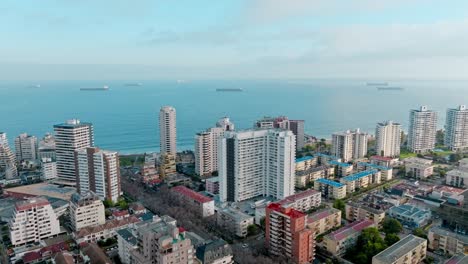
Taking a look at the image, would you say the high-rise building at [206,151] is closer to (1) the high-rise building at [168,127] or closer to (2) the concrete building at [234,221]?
(1) the high-rise building at [168,127]

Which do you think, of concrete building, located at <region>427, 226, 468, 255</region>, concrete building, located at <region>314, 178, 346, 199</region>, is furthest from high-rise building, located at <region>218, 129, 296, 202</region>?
concrete building, located at <region>427, 226, 468, 255</region>

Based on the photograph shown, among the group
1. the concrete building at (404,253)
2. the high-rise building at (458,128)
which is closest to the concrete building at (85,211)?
the concrete building at (404,253)

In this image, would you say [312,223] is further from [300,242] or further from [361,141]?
[361,141]

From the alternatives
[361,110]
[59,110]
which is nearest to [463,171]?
[361,110]

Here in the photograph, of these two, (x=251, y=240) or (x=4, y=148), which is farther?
(x=4, y=148)

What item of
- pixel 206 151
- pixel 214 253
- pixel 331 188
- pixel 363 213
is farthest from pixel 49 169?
pixel 363 213

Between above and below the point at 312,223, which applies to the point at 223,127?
above
